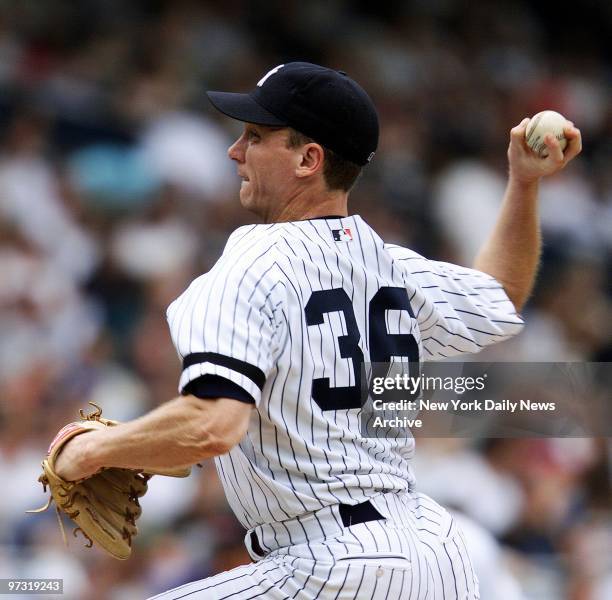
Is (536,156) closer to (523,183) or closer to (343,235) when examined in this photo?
(523,183)

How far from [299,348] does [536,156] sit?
835mm

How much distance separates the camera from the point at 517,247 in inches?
104

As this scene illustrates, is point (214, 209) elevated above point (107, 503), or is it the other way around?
point (214, 209)

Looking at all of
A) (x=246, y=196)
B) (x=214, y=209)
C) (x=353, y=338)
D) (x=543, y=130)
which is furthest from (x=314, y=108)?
(x=214, y=209)

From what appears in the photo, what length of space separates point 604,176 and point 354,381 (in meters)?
5.17

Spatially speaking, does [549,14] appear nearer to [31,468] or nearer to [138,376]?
[138,376]

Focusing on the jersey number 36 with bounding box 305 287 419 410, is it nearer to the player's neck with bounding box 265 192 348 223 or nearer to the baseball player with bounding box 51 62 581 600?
the baseball player with bounding box 51 62 581 600

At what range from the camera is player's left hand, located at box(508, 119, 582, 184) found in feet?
8.07

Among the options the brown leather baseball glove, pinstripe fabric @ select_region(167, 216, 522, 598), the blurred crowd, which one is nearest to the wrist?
pinstripe fabric @ select_region(167, 216, 522, 598)

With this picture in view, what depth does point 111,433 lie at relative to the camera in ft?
6.57

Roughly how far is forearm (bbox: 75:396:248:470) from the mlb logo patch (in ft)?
1.54

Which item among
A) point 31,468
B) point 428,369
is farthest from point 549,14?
point 428,369

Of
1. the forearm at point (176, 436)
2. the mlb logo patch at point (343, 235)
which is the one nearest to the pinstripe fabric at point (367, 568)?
the forearm at point (176, 436)

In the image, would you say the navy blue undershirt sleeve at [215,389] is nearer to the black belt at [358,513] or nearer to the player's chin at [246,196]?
the black belt at [358,513]
